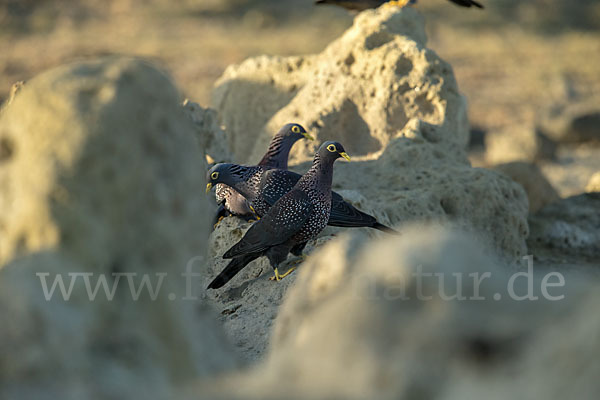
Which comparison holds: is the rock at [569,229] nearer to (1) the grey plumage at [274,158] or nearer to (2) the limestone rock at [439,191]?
(2) the limestone rock at [439,191]

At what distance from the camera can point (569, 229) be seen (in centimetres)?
788

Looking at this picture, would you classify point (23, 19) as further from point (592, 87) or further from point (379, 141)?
point (379, 141)

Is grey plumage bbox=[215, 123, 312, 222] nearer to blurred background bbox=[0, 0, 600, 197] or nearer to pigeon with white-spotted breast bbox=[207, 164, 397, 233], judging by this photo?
pigeon with white-spotted breast bbox=[207, 164, 397, 233]

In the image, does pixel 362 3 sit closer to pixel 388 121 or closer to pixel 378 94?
pixel 378 94

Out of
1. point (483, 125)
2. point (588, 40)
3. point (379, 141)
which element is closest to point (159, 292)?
point (379, 141)

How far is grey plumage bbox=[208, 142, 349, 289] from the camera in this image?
4.98 metres

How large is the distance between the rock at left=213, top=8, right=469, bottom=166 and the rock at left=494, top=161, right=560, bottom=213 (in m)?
1.27

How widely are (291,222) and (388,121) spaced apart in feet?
10.0

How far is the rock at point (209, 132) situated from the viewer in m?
7.07

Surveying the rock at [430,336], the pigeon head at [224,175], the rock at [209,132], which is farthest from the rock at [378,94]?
the rock at [430,336]

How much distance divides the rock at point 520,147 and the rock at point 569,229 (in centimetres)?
571

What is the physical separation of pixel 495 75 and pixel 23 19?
1436 cm

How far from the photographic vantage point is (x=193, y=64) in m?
20.7

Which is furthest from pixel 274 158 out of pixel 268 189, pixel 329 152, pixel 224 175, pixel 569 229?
pixel 569 229
